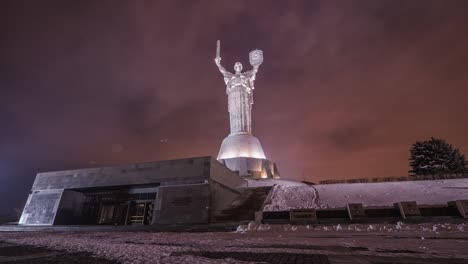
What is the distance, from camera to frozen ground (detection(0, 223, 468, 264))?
369 centimetres

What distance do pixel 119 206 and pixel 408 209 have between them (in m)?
18.7

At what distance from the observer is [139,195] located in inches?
746

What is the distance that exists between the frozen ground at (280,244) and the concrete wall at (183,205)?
5.25 meters

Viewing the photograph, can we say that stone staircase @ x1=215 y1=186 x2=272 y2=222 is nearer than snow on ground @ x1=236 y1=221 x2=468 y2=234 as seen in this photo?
No

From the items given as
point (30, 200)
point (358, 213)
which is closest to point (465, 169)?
point (358, 213)

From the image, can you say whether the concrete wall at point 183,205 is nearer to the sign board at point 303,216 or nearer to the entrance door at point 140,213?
the entrance door at point 140,213

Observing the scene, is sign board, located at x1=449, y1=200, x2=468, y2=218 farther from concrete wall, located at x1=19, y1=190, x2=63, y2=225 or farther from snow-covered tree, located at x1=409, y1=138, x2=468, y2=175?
snow-covered tree, located at x1=409, y1=138, x2=468, y2=175

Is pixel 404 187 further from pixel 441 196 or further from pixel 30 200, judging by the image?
pixel 30 200

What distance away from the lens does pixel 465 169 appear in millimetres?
34156

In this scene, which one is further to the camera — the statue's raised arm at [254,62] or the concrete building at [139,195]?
the statue's raised arm at [254,62]

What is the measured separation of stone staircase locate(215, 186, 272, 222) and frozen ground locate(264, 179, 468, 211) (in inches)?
31.1

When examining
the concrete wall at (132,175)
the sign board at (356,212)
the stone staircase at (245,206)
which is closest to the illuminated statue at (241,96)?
the stone staircase at (245,206)

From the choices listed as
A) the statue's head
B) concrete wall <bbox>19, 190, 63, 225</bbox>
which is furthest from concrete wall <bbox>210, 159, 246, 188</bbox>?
the statue's head

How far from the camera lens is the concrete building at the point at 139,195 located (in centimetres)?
1562
